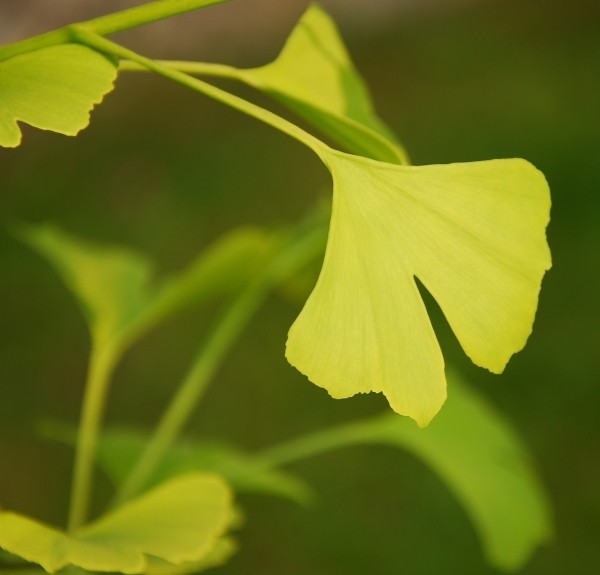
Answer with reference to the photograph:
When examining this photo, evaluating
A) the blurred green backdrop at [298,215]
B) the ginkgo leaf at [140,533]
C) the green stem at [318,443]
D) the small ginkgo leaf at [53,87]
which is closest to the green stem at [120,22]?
the small ginkgo leaf at [53,87]

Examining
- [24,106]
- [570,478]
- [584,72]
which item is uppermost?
[24,106]

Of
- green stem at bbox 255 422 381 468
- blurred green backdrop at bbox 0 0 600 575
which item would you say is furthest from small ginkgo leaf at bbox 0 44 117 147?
blurred green backdrop at bbox 0 0 600 575

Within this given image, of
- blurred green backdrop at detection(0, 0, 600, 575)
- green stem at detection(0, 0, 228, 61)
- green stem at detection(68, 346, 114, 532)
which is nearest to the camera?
green stem at detection(0, 0, 228, 61)

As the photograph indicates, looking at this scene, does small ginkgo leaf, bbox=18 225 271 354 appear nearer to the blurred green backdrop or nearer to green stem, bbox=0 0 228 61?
green stem, bbox=0 0 228 61

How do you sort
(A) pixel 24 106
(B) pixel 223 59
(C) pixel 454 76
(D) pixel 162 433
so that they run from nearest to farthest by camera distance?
(A) pixel 24 106 < (D) pixel 162 433 < (C) pixel 454 76 < (B) pixel 223 59

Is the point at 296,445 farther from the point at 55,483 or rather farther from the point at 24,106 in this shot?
the point at 55,483

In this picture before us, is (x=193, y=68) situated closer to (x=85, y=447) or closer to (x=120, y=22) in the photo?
(x=120, y=22)

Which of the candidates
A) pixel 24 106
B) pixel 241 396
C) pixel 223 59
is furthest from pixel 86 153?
pixel 24 106

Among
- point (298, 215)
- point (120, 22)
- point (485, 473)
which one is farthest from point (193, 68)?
point (298, 215)

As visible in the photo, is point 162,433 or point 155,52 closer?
point 162,433
